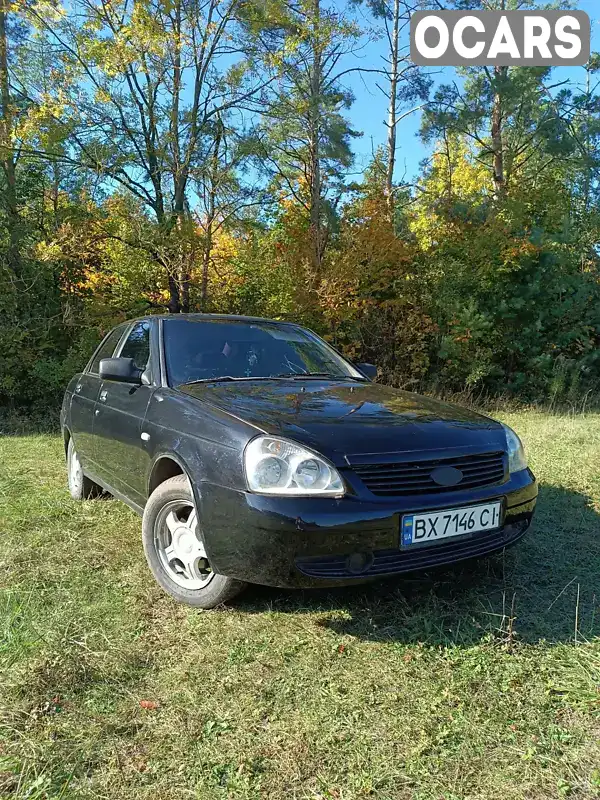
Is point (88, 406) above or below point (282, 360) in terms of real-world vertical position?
below

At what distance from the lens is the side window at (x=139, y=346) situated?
366cm

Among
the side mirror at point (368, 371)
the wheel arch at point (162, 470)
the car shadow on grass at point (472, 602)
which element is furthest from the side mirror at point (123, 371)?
the side mirror at point (368, 371)

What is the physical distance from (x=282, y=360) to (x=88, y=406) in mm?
1614

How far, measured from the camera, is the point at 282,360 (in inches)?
147

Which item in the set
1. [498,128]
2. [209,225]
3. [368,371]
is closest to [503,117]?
[498,128]

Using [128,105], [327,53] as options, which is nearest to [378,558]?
[128,105]

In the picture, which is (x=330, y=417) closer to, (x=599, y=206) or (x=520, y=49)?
(x=520, y=49)

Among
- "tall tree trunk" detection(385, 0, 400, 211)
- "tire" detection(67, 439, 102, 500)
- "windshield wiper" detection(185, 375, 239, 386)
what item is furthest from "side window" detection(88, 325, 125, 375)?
"tall tree trunk" detection(385, 0, 400, 211)

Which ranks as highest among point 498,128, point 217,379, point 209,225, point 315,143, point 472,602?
point 498,128

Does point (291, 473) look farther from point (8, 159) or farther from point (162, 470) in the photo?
point (8, 159)

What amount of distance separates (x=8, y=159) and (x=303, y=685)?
11493 millimetres

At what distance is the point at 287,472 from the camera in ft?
7.79

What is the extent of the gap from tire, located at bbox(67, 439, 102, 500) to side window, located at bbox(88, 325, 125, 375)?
699 millimetres

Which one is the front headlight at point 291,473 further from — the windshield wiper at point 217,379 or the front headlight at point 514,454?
Result: the front headlight at point 514,454
